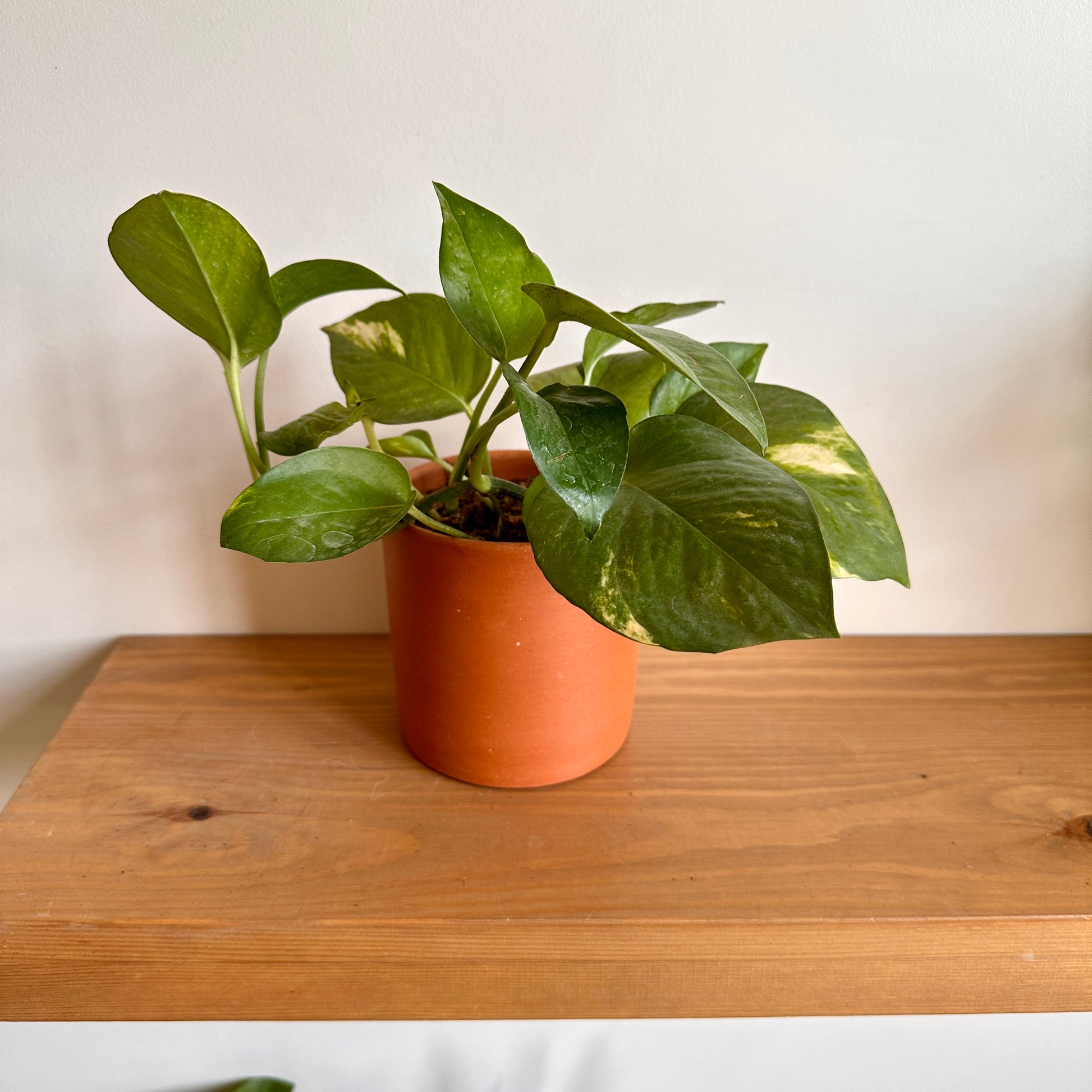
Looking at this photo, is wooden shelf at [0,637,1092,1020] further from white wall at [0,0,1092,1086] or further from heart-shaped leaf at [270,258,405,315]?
heart-shaped leaf at [270,258,405,315]

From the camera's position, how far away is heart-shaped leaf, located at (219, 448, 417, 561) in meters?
0.40

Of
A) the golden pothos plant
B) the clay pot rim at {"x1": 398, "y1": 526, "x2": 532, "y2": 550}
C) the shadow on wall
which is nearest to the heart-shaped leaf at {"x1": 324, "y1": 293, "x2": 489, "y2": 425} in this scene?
the golden pothos plant

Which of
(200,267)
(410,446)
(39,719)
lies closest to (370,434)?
(410,446)

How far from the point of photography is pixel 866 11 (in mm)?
617

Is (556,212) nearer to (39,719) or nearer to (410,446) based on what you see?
(410,446)

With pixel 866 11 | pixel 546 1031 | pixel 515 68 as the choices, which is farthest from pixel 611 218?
pixel 546 1031

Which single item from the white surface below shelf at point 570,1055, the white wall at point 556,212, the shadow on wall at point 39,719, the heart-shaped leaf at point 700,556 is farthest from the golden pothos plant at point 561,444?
the white surface below shelf at point 570,1055

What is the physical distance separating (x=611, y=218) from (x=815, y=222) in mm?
161

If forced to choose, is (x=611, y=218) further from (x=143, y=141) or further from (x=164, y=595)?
(x=164, y=595)

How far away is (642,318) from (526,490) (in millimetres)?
114

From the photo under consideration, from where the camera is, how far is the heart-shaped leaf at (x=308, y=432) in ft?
1.54

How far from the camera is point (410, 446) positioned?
1.90 feet

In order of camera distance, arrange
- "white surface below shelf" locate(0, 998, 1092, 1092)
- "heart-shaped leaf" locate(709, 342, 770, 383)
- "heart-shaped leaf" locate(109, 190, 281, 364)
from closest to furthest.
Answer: "heart-shaped leaf" locate(109, 190, 281, 364) → "heart-shaped leaf" locate(709, 342, 770, 383) → "white surface below shelf" locate(0, 998, 1092, 1092)

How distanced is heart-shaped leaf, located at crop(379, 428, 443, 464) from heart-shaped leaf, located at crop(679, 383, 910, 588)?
178mm
